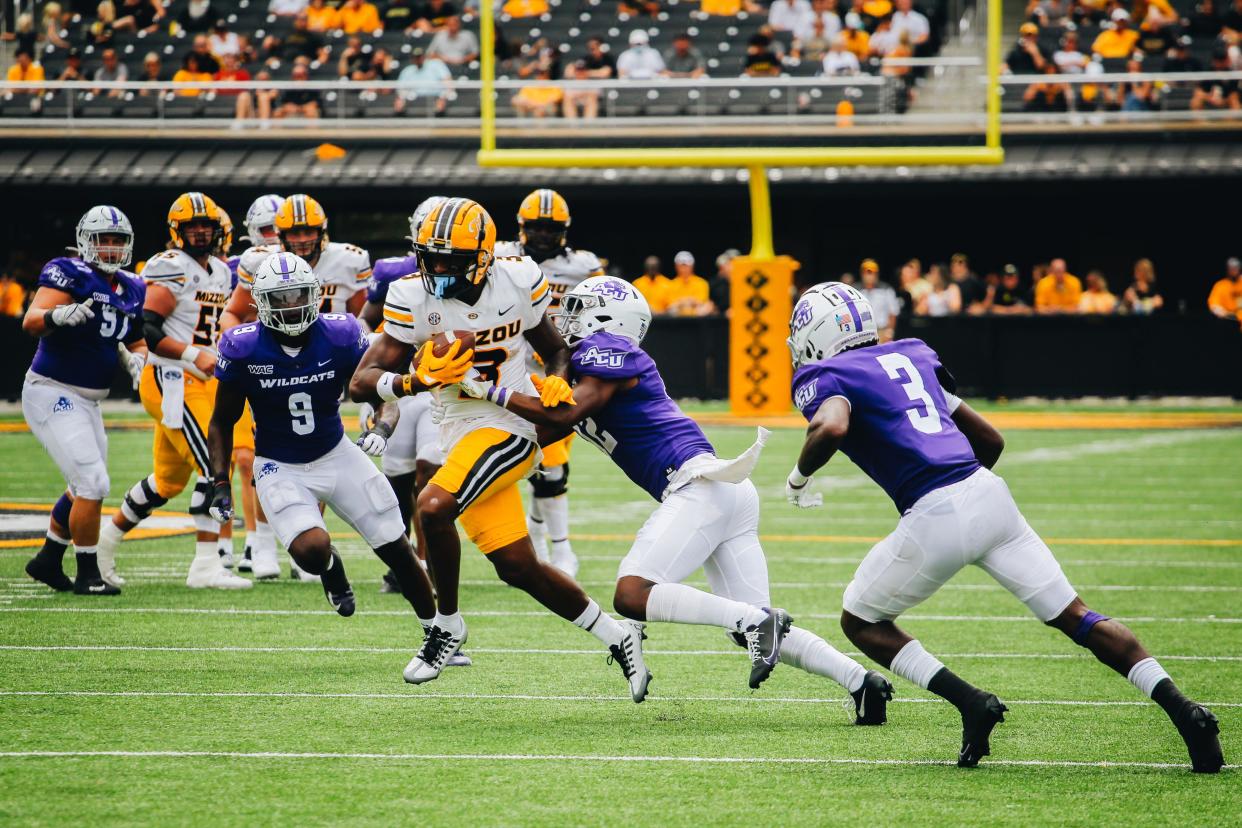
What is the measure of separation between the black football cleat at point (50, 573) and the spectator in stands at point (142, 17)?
685 inches

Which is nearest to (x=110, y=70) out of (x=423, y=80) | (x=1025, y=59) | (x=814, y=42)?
(x=423, y=80)

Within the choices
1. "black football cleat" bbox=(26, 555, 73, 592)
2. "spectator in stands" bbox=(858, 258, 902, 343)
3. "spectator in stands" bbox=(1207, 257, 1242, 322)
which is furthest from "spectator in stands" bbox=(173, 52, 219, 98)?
"black football cleat" bbox=(26, 555, 73, 592)

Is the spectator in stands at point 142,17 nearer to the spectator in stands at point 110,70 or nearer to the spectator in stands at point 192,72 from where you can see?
the spectator in stands at point 110,70

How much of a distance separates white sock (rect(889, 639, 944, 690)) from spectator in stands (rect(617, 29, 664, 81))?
17.3 meters

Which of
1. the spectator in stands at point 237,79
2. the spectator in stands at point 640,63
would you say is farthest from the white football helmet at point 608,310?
the spectator in stands at point 237,79

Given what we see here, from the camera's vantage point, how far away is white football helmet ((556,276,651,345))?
20.4ft

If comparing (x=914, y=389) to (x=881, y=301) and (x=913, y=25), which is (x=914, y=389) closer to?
(x=881, y=301)

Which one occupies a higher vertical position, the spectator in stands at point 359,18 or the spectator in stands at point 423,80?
the spectator in stands at point 359,18

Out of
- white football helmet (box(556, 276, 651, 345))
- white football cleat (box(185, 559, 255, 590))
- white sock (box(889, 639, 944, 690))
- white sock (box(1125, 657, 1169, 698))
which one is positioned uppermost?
white football helmet (box(556, 276, 651, 345))

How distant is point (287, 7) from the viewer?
2527cm

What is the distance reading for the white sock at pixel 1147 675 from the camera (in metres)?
5.14

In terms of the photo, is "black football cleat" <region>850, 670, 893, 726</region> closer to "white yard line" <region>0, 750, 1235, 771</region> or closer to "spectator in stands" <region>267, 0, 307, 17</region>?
"white yard line" <region>0, 750, 1235, 771</region>

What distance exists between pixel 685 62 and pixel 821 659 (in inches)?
657

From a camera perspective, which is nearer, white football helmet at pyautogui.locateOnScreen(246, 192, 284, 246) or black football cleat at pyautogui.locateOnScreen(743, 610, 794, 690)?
black football cleat at pyautogui.locateOnScreen(743, 610, 794, 690)
